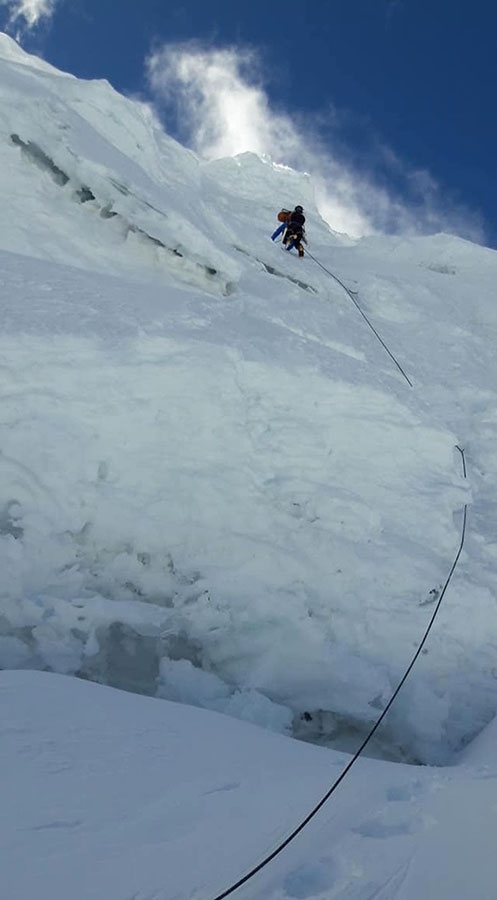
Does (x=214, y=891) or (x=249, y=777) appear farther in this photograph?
(x=249, y=777)

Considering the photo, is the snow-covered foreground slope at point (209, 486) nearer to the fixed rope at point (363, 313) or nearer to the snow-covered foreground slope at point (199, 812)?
the fixed rope at point (363, 313)

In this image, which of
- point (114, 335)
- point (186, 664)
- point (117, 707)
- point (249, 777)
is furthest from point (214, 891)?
point (114, 335)

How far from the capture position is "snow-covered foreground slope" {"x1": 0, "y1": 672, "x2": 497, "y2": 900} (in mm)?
2393

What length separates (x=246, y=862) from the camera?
2584 mm

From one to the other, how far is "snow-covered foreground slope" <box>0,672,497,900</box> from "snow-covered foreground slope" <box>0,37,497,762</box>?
103 centimetres

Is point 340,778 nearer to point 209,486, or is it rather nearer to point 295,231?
point 209,486

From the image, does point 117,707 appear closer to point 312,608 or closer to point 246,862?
point 246,862

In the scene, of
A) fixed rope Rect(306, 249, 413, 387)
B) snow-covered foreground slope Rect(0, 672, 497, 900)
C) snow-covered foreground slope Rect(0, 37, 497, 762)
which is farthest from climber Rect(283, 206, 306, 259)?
snow-covered foreground slope Rect(0, 672, 497, 900)

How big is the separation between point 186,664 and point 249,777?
158 centimetres

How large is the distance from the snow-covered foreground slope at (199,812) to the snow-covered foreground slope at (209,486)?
1.03 metres

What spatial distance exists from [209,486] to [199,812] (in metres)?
2.99

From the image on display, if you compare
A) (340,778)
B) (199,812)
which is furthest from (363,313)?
(199,812)

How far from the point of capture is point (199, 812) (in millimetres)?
2820

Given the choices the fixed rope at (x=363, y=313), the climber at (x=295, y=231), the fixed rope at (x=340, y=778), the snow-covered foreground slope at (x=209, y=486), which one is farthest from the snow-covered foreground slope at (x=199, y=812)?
the climber at (x=295, y=231)
